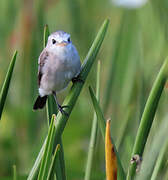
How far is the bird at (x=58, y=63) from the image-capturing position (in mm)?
1848

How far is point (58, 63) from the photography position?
193 cm

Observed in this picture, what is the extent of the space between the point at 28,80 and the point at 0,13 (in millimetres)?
824

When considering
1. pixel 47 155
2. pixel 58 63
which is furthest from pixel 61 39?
pixel 47 155

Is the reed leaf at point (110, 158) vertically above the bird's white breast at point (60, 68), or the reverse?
the bird's white breast at point (60, 68)

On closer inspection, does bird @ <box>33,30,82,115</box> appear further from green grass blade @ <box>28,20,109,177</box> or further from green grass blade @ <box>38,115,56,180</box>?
green grass blade @ <box>38,115,56,180</box>

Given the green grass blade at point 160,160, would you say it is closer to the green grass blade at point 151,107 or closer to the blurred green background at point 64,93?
the green grass blade at point 151,107

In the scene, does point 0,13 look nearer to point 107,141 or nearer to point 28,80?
point 28,80

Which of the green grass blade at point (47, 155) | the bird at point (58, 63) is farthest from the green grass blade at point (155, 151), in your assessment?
the bird at point (58, 63)

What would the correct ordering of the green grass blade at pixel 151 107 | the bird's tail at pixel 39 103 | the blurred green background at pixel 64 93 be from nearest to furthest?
the green grass blade at pixel 151 107, the bird's tail at pixel 39 103, the blurred green background at pixel 64 93

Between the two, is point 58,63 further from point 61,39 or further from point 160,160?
point 160,160

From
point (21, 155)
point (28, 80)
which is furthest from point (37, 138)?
point (28, 80)

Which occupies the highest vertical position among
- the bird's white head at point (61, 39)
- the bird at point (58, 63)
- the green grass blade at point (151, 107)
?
the bird's white head at point (61, 39)

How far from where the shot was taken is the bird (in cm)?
185

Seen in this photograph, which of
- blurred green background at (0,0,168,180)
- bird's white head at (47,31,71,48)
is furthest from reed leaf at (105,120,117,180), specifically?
blurred green background at (0,0,168,180)
